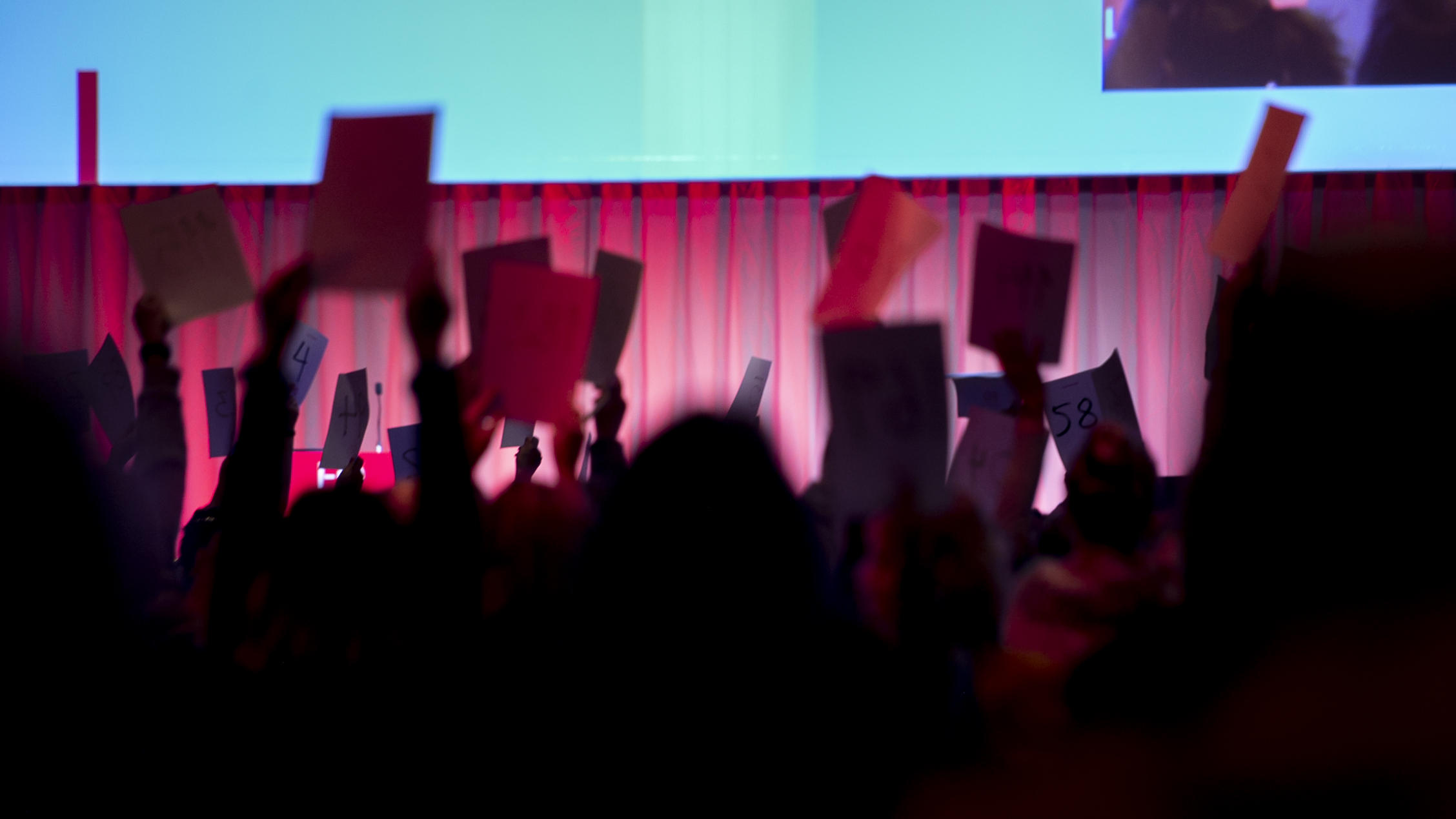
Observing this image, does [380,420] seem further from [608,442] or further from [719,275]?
[608,442]

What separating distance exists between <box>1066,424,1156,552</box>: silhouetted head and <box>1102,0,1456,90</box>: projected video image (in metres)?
3.00

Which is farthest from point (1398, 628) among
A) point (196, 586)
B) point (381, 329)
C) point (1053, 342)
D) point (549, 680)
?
point (381, 329)

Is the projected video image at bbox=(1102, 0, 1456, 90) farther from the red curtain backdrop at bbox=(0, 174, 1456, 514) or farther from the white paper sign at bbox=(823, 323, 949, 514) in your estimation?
the white paper sign at bbox=(823, 323, 949, 514)

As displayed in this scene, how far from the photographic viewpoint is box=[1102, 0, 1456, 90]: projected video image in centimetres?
368

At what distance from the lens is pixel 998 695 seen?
33.5 inches

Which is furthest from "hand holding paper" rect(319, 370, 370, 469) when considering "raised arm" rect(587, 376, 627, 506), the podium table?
"raised arm" rect(587, 376, 627, 506)

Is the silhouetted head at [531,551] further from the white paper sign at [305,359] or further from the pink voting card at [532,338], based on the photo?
the white paper sign at [305,359]

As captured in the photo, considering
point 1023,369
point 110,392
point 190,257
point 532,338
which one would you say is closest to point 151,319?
point 190,257

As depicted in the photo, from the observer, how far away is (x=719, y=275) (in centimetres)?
421

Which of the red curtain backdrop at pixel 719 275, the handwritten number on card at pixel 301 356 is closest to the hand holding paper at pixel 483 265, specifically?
the handwritten number on card at pixel 301 356

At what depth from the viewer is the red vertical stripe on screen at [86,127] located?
3.94m

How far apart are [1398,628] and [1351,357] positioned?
13 centimetres

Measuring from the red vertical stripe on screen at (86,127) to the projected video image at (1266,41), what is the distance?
437 cm

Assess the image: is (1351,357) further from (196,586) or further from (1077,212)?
(1077,212)
